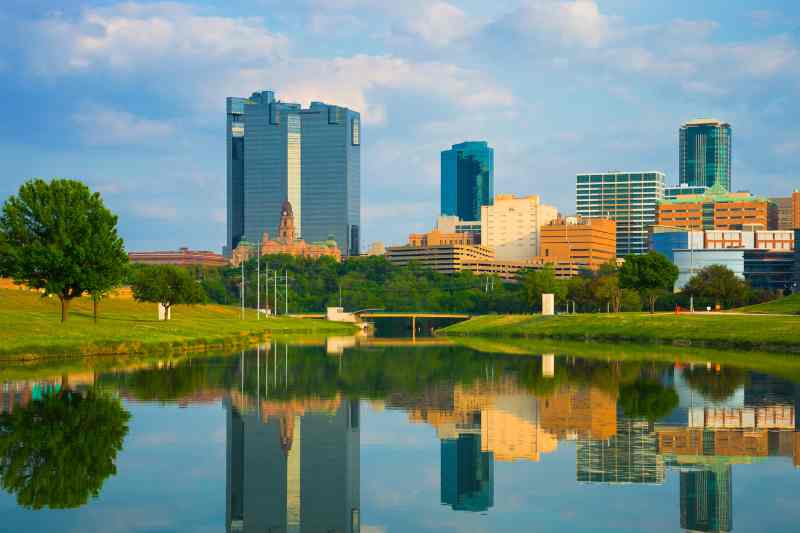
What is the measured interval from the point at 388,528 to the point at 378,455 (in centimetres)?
854

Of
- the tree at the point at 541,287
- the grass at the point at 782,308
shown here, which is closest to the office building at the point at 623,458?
the grass at the point at 782,308

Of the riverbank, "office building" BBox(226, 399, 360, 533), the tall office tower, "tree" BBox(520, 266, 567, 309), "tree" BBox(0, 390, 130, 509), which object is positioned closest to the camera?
the tall office tower

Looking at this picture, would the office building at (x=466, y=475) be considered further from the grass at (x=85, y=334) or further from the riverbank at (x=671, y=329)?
the riverbank at (x=671, y=329)

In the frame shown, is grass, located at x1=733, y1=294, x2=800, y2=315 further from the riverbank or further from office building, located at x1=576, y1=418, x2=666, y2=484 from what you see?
office building, located at x1=576, y1=418, x2=666, y2=484

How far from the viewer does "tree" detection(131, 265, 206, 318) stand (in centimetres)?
12469

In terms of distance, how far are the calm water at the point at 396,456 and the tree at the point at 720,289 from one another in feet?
395

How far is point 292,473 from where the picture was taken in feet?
81.3

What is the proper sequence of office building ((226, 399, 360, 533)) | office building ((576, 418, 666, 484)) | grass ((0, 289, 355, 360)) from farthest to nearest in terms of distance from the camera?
grass ((0, 289, 355, 360)) → office building ((576, 418, 666, 484)) → office building ((226, 399, 360, 533))

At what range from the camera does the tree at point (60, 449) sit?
861 inches

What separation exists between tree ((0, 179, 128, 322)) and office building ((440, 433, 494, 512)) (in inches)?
2304

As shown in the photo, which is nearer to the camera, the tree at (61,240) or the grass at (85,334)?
the grass at (85,334)

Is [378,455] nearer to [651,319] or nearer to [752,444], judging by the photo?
[752,444]

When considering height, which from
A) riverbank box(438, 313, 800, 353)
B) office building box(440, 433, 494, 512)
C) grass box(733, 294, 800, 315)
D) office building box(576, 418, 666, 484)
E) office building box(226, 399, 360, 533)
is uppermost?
grass box(733, 294, 800, 315)

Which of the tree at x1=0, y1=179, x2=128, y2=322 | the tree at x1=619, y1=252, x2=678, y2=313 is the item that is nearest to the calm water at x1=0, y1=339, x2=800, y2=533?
the tree at x1=0, y1=179, x2=128, y2=322
